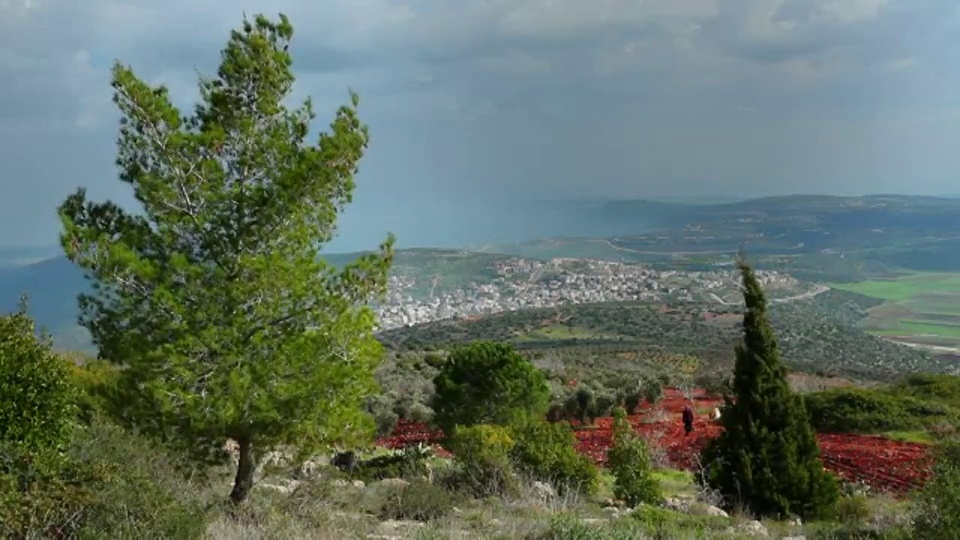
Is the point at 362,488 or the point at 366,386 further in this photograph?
the point at 362,488

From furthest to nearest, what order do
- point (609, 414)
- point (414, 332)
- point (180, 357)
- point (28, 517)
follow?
point (414, 332), point (609, 414), point (180, 357), point (28, 517)

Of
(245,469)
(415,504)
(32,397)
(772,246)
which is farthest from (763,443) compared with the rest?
(772,246)

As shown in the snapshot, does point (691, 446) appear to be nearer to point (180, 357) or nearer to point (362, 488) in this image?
point (362, 488)

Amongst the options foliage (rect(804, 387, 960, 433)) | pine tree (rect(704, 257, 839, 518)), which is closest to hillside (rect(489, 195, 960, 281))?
foliage (rect(804, 387, 960, 433))

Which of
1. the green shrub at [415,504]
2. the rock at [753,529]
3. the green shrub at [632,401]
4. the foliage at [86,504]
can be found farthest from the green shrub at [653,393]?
the foliage at [86,504]

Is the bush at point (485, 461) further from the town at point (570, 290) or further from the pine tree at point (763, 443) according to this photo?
the town at point (570, 290)

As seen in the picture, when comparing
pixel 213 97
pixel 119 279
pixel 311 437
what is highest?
pixel 213 97

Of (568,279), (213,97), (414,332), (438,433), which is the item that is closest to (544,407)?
(438,433)
